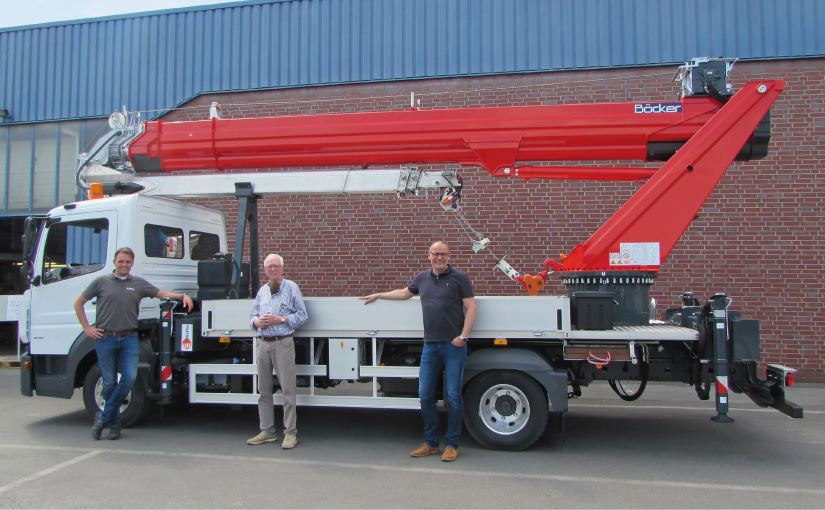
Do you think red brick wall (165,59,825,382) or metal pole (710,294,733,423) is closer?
metal pole (710,294,733,423)

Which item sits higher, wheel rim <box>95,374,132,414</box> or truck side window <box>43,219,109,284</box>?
truck side window <box>43,219,109,284</box>

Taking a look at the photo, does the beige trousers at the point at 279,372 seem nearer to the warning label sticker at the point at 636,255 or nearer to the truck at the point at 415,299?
the truck at the point at 415,299

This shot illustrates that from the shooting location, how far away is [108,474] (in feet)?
15.8

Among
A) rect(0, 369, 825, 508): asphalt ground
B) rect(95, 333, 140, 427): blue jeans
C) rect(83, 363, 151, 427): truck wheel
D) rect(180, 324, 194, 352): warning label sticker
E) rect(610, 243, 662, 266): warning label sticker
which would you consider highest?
rect(610, 243, 662, 266): warning label sticker

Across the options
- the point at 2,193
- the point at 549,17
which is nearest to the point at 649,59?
the point at 549,17

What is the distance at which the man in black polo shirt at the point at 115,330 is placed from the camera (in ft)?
18.7

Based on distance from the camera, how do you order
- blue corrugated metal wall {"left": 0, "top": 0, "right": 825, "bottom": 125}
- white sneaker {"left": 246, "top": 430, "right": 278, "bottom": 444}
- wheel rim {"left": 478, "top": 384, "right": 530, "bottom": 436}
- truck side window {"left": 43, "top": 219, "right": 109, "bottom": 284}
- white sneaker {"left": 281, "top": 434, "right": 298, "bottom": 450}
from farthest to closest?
blue corrugated metal wall {"left": 0, "top": 0, "right": 825, "bottom": 125}, truck side window {"left": 43, "top": 219, "right": 109, "bottom": 284}, white sneaker {"left": 246, "top": 430, "right": 278, "bottom": 444}, white sneaker {"left": 281, "top": 434, "right": 298, "bottom": 450}, wheel rim {"left": 478, "top": 384, "right": 530, "bottom": 436}

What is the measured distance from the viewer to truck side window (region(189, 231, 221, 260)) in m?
7.21

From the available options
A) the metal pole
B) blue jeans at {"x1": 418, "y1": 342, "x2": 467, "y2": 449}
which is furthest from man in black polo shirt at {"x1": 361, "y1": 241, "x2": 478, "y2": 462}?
the metal pole

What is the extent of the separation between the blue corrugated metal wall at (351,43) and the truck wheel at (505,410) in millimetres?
6728

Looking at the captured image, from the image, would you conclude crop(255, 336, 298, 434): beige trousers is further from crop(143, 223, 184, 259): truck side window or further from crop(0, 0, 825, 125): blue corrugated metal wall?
crop(0, 0, 825, 125): blue corrugated metal wall

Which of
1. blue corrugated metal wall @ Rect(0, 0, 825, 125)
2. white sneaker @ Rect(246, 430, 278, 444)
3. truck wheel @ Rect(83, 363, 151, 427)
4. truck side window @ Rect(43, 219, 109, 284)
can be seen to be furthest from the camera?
blue corrugated metal wall @ Rect(0, 0, 825, 125)

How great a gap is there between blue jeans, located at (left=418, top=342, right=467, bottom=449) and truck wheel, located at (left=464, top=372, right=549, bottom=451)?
267 mm

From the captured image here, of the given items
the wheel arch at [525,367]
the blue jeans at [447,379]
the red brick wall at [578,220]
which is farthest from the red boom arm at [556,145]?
the red brick wall at [578,220]
